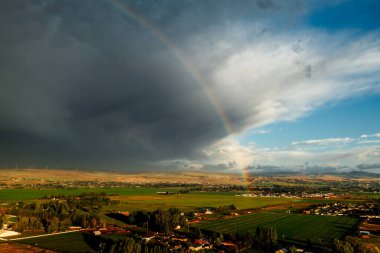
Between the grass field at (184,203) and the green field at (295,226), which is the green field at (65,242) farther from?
the grass field at (184,203)

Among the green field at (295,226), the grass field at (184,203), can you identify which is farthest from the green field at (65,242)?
the grass field at (184,203)

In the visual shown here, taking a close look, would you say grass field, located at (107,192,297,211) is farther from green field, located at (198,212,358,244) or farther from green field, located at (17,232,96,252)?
green field, located at (17,232,96,252)

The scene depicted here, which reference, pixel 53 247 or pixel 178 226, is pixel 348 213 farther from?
pixel 53 247

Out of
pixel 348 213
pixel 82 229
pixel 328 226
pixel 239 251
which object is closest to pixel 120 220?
pixel 82 229

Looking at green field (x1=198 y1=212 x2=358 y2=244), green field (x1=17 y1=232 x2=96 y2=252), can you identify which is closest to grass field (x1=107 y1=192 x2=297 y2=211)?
green field (x1=198 y1=212 x2=358 y2=244)

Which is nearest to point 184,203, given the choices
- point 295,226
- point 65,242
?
point 295,226

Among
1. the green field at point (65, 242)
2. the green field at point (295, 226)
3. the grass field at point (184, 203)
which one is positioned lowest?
the green field at point (65, 242)
